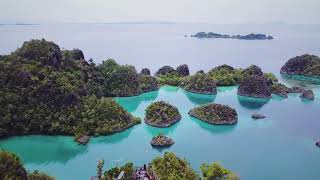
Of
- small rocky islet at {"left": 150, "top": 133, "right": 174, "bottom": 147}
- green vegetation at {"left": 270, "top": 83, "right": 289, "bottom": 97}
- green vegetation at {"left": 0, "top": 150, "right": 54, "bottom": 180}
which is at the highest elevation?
green vegetation at {"left": 0, "top": 150, "right": 54, "bottom": 180}

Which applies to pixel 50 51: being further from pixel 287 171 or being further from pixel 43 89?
pixel 287 171

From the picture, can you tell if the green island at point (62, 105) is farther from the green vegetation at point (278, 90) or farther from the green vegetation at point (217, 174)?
the green vegetation at point (278, 90)

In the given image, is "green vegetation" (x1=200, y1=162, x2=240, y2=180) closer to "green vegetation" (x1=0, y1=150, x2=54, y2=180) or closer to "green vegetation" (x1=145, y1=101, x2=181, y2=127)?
"green vegetation" (x1=0, y1=150, x2=54, y2=180)

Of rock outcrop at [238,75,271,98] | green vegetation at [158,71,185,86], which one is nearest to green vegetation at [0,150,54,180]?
rock outcrop at [238,75,271,98]

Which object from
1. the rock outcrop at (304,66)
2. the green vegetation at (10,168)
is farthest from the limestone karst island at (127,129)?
the rock outcrop at (304,66)

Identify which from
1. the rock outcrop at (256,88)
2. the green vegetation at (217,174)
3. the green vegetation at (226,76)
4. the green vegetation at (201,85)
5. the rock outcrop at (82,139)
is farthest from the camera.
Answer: the green vegetation at (226,76)

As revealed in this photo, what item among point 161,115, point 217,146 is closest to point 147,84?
point 161,115
